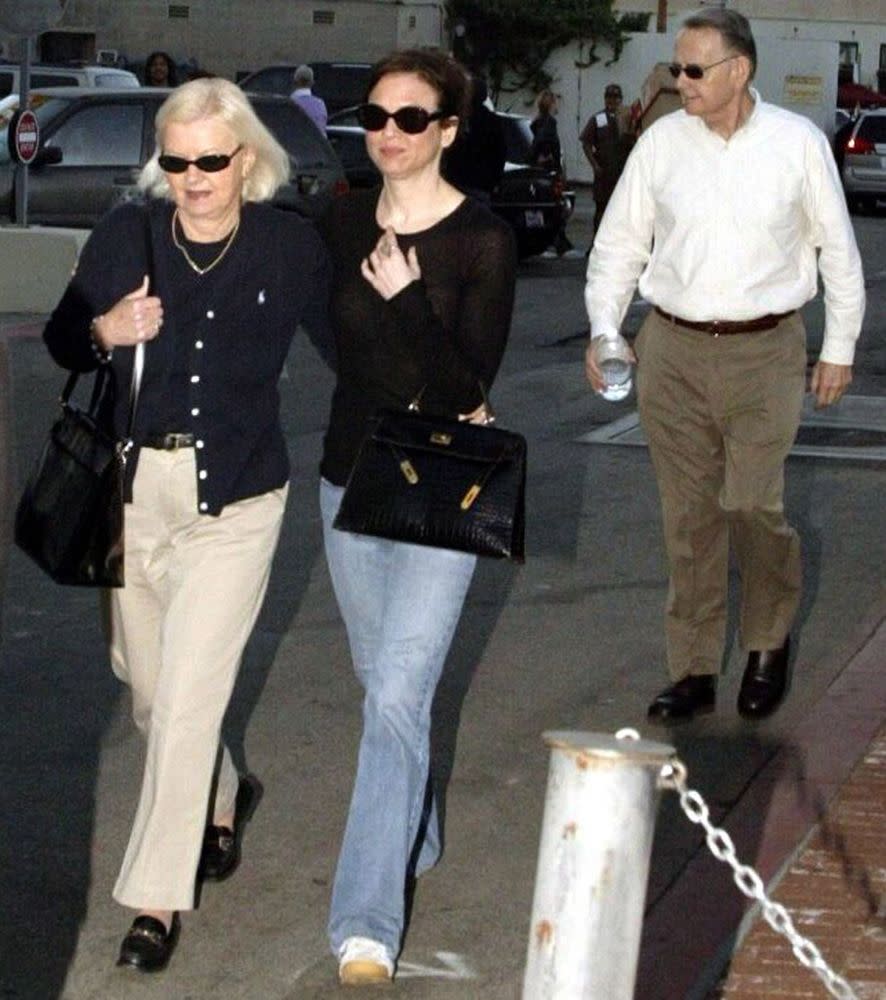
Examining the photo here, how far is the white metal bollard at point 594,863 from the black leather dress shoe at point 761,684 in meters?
3.79

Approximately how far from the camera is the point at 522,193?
2250 centimetres

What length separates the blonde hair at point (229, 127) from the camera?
4.98 m

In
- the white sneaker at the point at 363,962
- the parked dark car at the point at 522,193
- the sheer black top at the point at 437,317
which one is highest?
the sheer black top at the point at 437,317

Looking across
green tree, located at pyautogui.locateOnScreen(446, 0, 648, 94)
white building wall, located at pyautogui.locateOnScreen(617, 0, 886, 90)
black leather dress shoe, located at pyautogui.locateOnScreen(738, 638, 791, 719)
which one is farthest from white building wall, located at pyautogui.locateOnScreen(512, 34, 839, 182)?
black leather dress shoe, located at pyautogui.locateOnScreen(738, 638, 791, 719)

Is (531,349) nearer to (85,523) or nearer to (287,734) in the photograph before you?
(287,734)

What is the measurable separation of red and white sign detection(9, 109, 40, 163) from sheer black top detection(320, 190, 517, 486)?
12673 millimetres

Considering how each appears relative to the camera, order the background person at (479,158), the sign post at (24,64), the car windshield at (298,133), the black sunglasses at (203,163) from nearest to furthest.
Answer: the black sunglasses at (203,163) → the background person at (479,158) → the sign post at (24,64) → the car windshield at (298,133)

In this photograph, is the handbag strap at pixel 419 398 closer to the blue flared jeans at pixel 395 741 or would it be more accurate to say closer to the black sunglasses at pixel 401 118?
the blue flared jeans at pixel 395 741

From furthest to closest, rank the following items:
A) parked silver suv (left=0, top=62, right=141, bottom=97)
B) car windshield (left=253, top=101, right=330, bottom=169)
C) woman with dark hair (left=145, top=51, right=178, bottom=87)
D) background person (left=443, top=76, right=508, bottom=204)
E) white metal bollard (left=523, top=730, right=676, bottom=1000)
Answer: parked silver suv (left=0, top=62, right=141, bottom=97) → woman with dark hair (left=145, top=51, right=178, bottom=87) → car windshield (left=253, top=101, right=330, bottom=169) → background person (left=443, top=76, right=508, bottom=204) → white metal bollard (left=523, top=730, right=676, bottom=1000)

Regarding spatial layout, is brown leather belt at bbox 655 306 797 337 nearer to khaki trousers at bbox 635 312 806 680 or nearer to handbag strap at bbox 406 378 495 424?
khaki trousers at bbox 635 312 806 680

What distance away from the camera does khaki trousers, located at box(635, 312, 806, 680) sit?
657 cm

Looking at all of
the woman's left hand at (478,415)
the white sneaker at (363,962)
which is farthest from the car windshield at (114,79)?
the white sneaker at (363,962)

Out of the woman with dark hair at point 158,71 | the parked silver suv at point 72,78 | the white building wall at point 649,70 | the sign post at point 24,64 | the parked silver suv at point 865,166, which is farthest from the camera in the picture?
the white building wall at point 649,70

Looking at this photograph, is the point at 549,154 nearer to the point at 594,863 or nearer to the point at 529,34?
the point at 529,34
